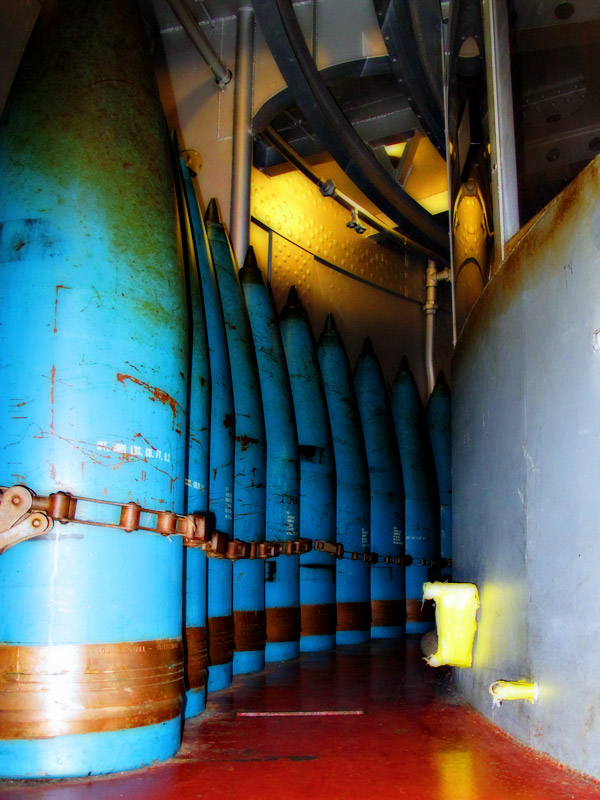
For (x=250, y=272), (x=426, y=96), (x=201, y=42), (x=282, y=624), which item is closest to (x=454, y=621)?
(x=282, y=624)

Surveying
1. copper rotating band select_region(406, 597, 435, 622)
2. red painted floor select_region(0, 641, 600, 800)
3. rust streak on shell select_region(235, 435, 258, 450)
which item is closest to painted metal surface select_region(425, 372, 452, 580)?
copper rotating band select_region(406, 597, 435, 622)

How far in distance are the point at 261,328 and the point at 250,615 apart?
5.89ft

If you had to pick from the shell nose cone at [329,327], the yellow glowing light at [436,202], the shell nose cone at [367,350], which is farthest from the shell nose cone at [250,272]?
the yellow glowing light at [436,202]

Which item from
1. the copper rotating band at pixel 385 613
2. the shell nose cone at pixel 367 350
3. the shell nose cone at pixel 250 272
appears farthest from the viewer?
the shell nose cone at pixel 367 350

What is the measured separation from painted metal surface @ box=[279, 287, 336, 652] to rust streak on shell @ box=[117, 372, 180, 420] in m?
2.39

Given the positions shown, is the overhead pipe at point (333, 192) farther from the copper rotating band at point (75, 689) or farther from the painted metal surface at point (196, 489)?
the copper rotating band at point (75, 689)

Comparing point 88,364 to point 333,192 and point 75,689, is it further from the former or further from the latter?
point 333,192

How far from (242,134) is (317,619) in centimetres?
340

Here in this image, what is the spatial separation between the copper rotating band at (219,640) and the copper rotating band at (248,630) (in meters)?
0.28

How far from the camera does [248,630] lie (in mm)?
3467

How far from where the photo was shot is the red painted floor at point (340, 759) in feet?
5.43

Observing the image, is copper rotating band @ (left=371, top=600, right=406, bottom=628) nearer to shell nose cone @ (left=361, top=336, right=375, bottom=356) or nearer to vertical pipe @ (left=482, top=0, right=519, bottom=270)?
shell nose cone @ (left=361, top=336, right=375, bottom=356)

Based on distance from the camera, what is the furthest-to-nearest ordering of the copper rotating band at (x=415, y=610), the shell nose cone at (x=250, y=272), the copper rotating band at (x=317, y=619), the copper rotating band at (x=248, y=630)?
the copper rotating band at (x=415, y=610) → the shell nose cone at (x=250, y=272) → the copper rotating band at (x=317, y=619) → the copper rotating band at (x=248, y=630)

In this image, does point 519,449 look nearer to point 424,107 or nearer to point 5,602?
point 5,602
